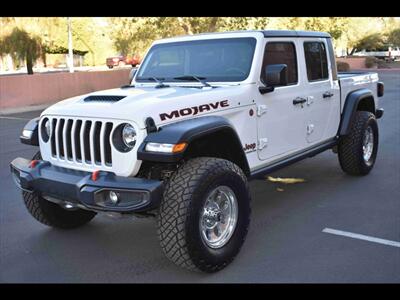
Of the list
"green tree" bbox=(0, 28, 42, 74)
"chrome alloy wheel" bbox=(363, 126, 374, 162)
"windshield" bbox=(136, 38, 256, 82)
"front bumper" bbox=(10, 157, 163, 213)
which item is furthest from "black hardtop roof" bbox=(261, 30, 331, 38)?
"green tree" bbox=(0, 28, 42, 74)

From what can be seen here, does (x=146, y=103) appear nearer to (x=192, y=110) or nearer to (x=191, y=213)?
(x=192, y=110)

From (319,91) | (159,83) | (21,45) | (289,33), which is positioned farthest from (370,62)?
(159,83)

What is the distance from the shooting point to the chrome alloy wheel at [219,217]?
3.79 metres

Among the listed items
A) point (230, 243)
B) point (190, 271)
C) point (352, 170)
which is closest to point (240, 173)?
point (230, 243)

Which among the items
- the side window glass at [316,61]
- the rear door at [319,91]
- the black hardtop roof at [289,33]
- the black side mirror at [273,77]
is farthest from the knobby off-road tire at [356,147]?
the black side mirror at [273,77]

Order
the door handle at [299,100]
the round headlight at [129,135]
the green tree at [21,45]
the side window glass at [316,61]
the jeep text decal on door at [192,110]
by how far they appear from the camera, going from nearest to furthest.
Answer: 1. the round headlight at [129,135]
2. the jeep text decal on door at [192,110]
3. the door handle at [299,100]
4. the side window glass at [316,61]
5. the green tree at [21,45]

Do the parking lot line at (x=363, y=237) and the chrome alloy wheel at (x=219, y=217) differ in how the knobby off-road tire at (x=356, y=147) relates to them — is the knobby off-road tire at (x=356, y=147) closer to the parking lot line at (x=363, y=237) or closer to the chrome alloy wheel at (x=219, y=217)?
the parking lot line at (x=363, y=237)

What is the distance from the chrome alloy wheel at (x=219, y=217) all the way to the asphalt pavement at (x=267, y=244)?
0.78 feet

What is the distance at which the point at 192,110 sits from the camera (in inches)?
155

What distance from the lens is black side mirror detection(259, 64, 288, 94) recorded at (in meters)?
4.40

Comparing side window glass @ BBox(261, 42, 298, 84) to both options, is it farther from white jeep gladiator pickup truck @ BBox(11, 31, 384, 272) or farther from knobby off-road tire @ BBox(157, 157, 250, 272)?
knobby off-road tire @ BBox(157, 157, 250, 272)

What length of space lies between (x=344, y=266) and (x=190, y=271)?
119cm
